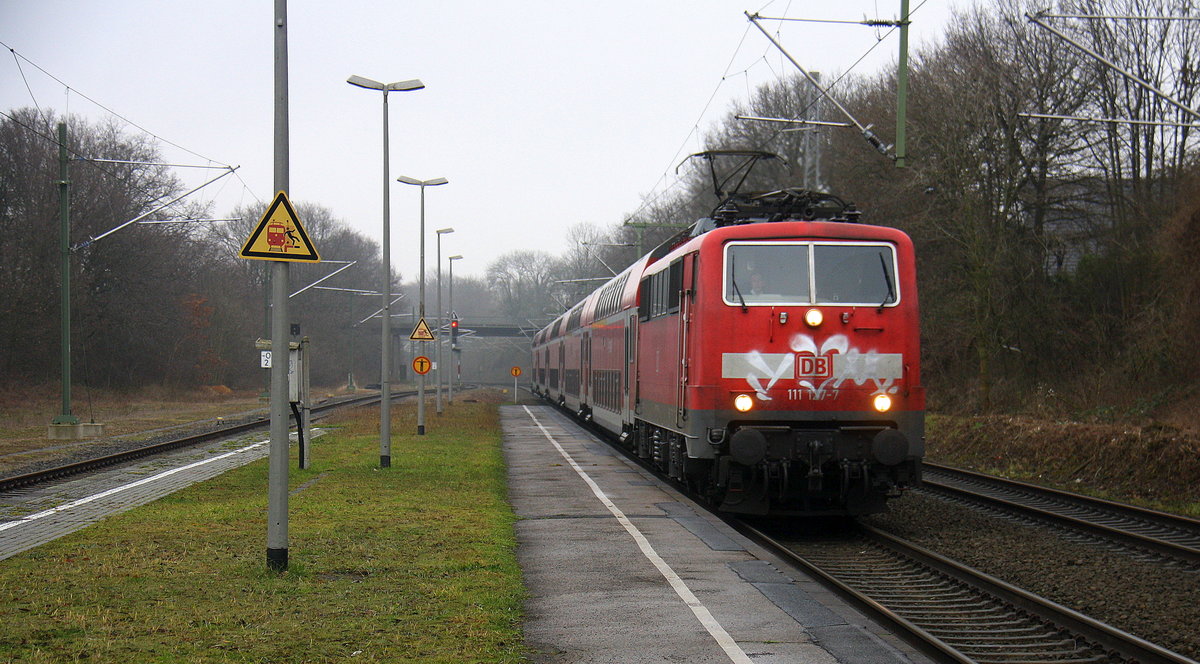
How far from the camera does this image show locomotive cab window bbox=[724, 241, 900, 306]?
1240 centimetres

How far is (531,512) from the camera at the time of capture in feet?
44.2

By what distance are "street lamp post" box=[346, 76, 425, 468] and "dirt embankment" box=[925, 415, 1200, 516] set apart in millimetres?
10739

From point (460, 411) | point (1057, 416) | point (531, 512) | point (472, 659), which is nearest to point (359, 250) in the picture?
point (460, 411)

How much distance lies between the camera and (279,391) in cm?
905

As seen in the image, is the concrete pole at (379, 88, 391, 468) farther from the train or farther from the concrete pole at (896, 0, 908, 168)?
the concrete pole at (896, 0, 908, 168)

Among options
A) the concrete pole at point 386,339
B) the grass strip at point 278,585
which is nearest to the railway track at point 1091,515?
the grass strip at point 278,585

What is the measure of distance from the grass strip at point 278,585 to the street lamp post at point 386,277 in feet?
13.0

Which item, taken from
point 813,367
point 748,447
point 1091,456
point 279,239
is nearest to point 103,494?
point 279,239

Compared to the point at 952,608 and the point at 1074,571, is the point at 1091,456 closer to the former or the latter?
the point at 1074,571

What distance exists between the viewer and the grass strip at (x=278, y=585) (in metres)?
6.63

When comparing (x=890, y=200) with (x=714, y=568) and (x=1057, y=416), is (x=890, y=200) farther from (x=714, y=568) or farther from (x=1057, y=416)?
(x=714, y=568)

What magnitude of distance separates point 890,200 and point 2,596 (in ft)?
86.1

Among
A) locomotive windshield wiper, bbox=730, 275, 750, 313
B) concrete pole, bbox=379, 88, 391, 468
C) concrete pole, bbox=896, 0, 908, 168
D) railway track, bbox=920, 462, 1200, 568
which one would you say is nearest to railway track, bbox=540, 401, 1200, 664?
railway track, bbox=920, 462, 1200, 568

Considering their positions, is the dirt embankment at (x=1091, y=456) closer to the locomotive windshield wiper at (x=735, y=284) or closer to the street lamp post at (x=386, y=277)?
the locomotive windshield wiper at (x=735, y=284)
